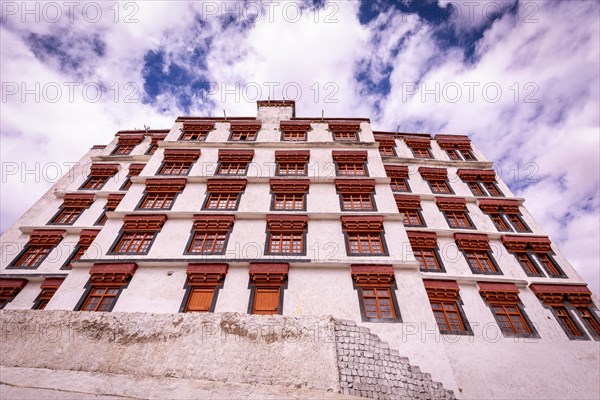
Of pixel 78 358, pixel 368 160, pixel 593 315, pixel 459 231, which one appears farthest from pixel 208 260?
pixel 593 315

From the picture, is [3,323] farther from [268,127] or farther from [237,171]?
[268,127]

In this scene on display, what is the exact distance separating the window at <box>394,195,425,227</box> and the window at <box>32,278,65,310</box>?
2014cm

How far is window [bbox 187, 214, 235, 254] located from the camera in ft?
45.5

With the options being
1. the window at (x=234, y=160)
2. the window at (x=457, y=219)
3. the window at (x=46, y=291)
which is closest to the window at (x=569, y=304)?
the window at (x=457, y=219)

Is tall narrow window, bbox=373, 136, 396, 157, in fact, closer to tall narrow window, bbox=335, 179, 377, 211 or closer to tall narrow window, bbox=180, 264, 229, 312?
tall narrow window, bbox=335, 179, 377, 211

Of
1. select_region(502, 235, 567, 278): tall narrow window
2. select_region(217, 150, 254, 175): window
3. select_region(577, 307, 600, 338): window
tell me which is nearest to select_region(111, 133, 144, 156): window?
select_region(217, 150, 254, 175): window

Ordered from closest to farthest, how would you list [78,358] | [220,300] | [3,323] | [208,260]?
1. [78,358]
2. [3,323]
3. [220,300]
4. [208,260]

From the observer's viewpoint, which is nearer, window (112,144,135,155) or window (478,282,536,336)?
window (478,282,536,336)

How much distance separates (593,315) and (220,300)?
59.5ft

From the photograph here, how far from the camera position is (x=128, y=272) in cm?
1239

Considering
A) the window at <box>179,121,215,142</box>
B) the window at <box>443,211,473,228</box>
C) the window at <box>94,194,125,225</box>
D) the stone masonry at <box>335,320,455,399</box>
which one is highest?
the window at <box>179,121,215,142</box>

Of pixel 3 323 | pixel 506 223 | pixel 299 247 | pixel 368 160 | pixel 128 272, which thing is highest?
pixel 368 160

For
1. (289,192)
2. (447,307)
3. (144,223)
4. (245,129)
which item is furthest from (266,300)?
(245,129)

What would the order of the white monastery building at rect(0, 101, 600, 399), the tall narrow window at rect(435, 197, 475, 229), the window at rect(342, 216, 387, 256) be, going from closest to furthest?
the white monastery building at rect(0, 101, 600, 399)
the window at rect(342, 216, 387, 256)
the tall narrow window at rect(435, 197, 475, 229)
